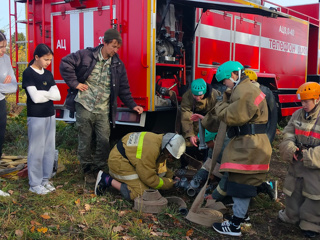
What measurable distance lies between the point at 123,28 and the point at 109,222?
2.94 meters

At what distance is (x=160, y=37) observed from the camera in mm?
5996

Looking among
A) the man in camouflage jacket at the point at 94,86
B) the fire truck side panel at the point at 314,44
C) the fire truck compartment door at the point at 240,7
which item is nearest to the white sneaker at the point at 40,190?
the man in camouflage jacket at the point at 94,86

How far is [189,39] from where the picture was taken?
635 cm

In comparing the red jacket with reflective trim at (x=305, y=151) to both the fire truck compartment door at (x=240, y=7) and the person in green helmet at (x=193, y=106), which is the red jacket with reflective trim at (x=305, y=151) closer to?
the person in green helmet at (x=193, y=106)

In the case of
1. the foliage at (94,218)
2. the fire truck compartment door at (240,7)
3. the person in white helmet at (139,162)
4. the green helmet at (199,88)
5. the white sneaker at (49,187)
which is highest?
the fire truck compartment door at (240,7)

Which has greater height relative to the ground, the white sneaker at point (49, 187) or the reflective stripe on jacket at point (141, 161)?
the reflective stripe on jacket at point (141, 161)

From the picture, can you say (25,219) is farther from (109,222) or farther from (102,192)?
(102,192)

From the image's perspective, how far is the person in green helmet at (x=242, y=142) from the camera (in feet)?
11.6

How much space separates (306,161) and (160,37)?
3264 millimetres

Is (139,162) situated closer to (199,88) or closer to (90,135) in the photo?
(90,135)

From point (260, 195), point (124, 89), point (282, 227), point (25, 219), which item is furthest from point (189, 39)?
point (25, 219)

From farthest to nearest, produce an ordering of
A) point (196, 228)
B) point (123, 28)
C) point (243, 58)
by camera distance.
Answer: point (243, 58) < point (123, 28) < point (196, 228)

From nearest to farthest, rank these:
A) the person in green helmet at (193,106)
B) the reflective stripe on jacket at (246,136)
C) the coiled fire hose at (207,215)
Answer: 1. the reflective stripe on jacket at (246,136)
2. the coiled fire hose at (207,215)
3. the person in green helmet at (193,106)

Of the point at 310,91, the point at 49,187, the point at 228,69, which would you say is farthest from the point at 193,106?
the point at 49,187
